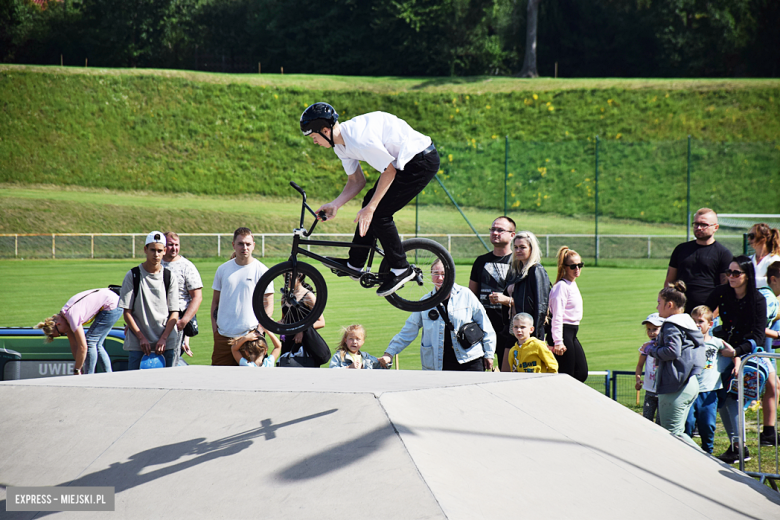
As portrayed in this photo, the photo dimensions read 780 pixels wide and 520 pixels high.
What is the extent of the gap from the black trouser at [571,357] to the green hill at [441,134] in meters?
18.6

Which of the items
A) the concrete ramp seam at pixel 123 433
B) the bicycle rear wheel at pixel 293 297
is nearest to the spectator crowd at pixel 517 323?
the bicycle rear wheel at pixel 293 297

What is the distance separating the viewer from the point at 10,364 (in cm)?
709

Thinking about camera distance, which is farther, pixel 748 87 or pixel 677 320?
pixel 748 87

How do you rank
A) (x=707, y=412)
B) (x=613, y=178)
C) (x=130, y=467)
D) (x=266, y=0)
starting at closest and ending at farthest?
(x=130, y=467)
(x=707, y=412)
(x=613, y=178)
(x=266, y=0)

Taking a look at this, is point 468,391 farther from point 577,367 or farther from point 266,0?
point 266,0

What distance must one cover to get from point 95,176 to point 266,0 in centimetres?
1549

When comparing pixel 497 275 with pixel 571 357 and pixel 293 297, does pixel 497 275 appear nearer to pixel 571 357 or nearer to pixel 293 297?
pixel 571 357

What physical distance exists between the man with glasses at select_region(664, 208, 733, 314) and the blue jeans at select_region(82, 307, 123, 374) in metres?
5.51

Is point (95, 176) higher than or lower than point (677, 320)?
higher

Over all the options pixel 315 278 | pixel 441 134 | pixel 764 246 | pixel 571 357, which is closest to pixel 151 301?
pixel 315 278

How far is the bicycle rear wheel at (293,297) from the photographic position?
17.1 ft

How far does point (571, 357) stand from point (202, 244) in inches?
768

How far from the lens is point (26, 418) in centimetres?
494

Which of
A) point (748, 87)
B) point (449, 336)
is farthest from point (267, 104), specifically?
point (449, 336)
